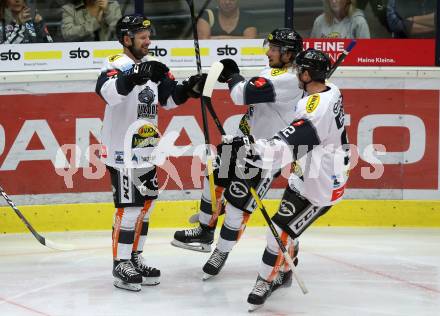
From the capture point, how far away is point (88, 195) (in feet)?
22.1

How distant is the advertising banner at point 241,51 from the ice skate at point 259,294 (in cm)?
243

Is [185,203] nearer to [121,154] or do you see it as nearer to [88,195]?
[88,195]

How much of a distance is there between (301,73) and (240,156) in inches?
20.2

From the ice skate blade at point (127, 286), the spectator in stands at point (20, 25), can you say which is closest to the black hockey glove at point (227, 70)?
the ice skate blade at point (127, 286)

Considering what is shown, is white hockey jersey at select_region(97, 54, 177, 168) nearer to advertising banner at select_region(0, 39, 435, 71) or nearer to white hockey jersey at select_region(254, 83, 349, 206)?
white hockey jersey at select_region(254, 83, 349, 206)

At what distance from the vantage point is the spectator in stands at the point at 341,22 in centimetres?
693

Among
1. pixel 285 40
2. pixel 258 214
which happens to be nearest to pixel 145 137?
pixel 285 40

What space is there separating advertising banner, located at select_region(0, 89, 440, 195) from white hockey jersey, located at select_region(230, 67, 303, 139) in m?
1.52

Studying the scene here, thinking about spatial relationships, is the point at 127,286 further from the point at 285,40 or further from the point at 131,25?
the point at 285,40

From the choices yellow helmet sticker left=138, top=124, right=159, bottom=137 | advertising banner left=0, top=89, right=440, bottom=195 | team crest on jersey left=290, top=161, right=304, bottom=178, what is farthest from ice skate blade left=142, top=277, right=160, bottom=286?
advertising banner left=0, top=89, right=440, bottom=195

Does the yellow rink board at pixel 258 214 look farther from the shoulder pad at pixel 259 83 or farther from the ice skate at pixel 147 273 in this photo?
the shoulder pad at pixel 259 83

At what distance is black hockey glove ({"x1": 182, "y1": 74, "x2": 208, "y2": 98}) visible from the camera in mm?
5059

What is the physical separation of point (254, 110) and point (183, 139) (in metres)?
1.59

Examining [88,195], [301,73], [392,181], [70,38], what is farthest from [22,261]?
[392,181]
